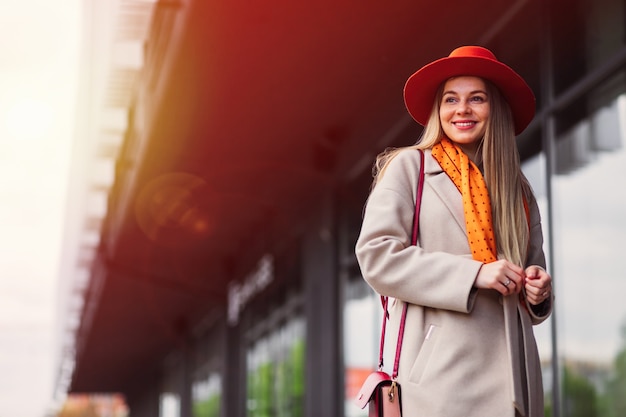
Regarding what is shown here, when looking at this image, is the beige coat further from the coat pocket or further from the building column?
the building column

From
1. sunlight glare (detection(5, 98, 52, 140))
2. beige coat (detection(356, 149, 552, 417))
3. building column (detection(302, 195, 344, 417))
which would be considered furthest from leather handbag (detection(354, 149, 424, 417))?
sunlight glare (detection(5, 98, 52, 140))

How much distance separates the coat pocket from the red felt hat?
661 mm

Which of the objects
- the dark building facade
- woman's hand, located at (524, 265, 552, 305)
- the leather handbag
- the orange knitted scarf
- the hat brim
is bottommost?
the leather handbag

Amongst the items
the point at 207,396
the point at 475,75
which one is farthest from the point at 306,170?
the point at 207,396

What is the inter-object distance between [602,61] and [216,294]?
50.9 ft

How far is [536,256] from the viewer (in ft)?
8.80

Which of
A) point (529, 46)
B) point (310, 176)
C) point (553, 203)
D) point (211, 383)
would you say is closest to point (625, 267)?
point (553, 203)

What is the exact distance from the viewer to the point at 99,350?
36312 mm

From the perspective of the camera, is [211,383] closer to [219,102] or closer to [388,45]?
[219,102]

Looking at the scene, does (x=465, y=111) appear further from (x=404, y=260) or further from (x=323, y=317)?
(x=323, y=317)

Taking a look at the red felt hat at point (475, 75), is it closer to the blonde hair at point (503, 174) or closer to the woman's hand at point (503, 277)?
the blonde hair at point (503, 174)

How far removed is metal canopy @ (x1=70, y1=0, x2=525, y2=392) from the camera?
861 cm

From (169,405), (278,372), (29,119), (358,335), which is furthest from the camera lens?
(169,405)

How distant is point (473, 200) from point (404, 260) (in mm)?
236
